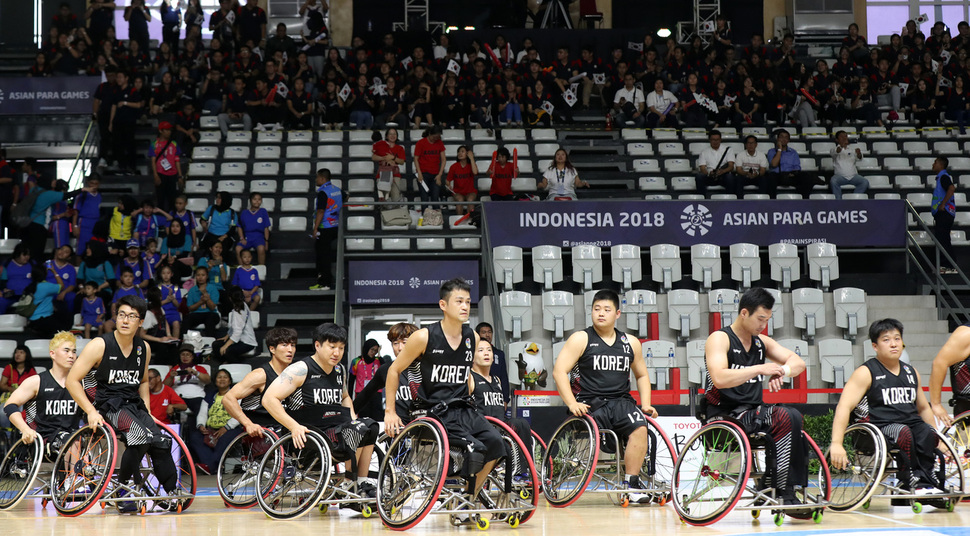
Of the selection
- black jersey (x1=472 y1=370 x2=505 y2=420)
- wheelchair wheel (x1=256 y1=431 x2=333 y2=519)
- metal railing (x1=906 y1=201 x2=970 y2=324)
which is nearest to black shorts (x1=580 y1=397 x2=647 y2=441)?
black jersey (x1=472 y1=370 x2=505 y2=420)

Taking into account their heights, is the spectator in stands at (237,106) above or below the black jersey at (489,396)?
above

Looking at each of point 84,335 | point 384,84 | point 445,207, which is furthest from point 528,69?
point 84,335

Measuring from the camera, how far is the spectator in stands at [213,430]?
1125 centimetres

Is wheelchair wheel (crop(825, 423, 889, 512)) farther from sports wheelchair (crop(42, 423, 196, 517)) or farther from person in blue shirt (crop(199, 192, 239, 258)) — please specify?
person in blue shirt (crop(199, 192, 239, 258))

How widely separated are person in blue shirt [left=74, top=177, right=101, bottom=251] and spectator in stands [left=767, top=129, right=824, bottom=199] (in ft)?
31.8

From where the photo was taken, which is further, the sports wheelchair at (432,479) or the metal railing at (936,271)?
the metal railing at (936,271)

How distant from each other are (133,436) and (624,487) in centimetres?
335

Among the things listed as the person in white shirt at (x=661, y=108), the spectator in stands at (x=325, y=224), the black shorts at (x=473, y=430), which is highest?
the person in white shirt at (x=661, y=108)

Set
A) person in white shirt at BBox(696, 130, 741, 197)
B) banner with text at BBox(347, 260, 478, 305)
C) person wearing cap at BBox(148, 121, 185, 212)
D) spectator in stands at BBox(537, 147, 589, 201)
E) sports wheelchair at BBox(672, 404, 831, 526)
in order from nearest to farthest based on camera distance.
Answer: sports wheelchair at BBox(672, 404, 831, 526) → banner with text at BBox(347, 260, 478, 305) → person wearing cap at BBox(148, 121, 185, 212) → spectator in stands at BBox(537, 147, 589, 201) → person in white shirt at BBox(696, 130, 741, 197)

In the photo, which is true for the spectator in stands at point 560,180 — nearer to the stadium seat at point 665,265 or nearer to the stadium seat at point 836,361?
the stadium seat at point 665,265

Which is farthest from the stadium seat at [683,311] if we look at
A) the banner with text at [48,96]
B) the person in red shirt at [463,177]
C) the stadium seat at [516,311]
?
the banner with text at [48,96]

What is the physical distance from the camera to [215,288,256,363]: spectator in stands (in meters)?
12.6

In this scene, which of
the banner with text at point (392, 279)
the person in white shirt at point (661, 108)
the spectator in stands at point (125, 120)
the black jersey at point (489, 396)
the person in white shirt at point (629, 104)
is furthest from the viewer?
the person in white shirt at point (629, 104)

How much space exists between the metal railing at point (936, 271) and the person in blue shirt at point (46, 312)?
1096 centimetres
